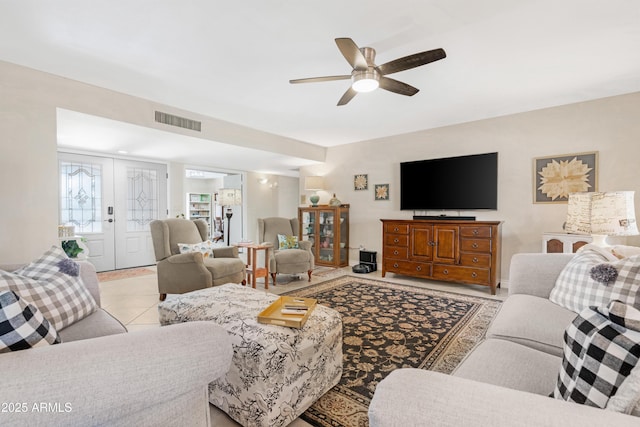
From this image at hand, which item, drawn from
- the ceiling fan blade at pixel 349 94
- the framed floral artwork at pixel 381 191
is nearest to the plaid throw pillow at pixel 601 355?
the ceiling fan blade at pixel 349 94

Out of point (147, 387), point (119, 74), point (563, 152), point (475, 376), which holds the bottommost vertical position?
point (475, 376)

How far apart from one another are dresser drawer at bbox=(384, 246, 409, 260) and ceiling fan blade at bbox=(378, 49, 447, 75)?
2831 millimetres

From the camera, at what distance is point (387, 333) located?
2510 mm

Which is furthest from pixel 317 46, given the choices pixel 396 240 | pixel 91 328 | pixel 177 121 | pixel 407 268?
pixel 407 268

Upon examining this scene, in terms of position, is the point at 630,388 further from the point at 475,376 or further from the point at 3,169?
the point at 3,169

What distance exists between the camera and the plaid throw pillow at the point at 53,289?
1.39 metres

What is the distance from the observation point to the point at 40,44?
2.31m

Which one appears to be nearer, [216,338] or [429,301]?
[216,338]

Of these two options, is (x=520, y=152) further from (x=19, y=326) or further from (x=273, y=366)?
(x=19, y=326)

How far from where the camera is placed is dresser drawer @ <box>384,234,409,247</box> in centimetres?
447

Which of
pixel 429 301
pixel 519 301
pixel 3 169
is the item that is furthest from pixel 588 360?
pixel 3 169

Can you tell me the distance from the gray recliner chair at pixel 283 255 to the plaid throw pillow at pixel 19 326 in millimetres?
3415

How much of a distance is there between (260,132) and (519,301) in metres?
4.05

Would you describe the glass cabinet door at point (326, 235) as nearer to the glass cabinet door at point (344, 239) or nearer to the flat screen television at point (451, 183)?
the glass cabinet door at point (344, 239)
